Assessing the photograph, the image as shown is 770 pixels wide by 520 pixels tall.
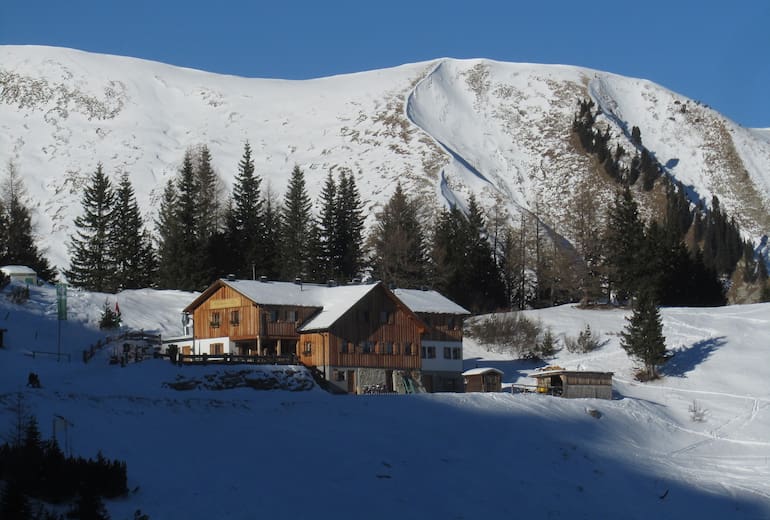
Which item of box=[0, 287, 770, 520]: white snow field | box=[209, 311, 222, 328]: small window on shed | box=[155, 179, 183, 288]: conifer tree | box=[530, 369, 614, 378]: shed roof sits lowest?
box=[0, 287, 770, 520]: white snow field

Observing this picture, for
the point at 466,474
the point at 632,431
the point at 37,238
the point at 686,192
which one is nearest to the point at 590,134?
the point at 686,192

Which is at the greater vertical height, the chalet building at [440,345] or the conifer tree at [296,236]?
the conifer tree at [296,236]

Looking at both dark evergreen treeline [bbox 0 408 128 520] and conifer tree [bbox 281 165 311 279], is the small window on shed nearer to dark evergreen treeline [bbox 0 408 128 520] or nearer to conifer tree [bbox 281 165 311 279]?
conifer tree [bbox 281 165 311 279]

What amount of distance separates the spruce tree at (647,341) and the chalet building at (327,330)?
15.4 metres

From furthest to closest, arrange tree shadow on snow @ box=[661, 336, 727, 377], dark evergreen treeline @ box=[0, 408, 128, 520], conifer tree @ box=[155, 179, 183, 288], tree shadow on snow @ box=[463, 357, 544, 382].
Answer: conifer tree @ box=[155, 179, 183, 288]
tree shadow on snow @ box=[661, 336, 727, 377]
tree shadow on snow @ box=[463, 357, 544, 382]
dark evergreen treeline @ box=[0, 408, 128, 520]

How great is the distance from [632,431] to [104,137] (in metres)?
113


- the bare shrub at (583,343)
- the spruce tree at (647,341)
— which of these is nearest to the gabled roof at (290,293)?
the spruce tree at (647,341)

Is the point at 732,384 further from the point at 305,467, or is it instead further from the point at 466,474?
the point at 305,467

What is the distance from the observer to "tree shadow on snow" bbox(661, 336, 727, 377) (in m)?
73.0

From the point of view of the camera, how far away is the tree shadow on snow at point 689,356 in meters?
73.0

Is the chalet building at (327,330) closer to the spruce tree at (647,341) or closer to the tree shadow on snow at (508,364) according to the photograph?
the tree shadow on snow at (508,364)

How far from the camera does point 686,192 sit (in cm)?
15400

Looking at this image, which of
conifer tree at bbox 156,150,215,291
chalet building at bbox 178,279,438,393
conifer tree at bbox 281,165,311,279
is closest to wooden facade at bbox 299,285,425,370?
chalet building at bbox 178,279,438,393

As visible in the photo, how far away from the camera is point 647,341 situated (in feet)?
233
